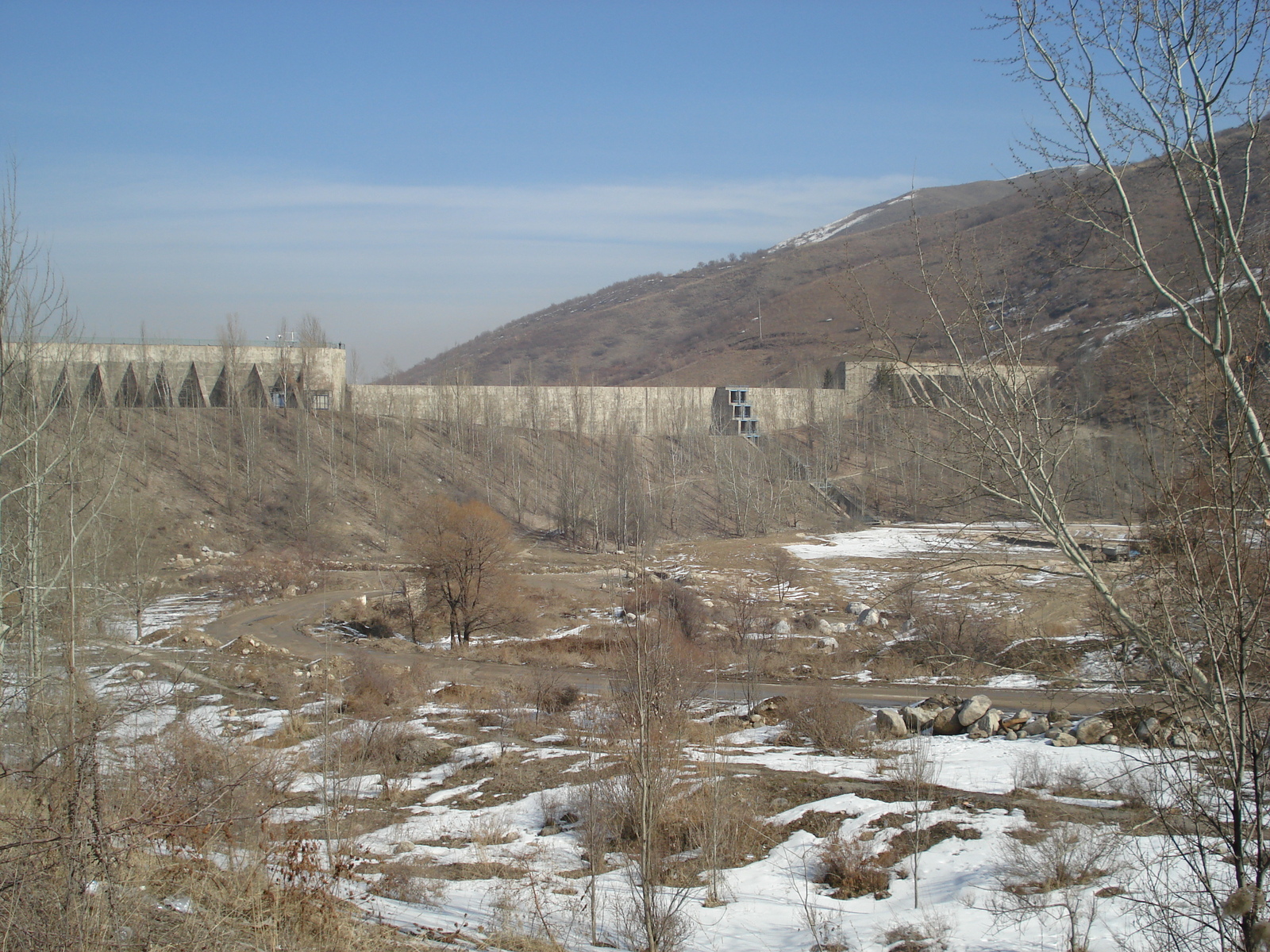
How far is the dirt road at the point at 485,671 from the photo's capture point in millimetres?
18766

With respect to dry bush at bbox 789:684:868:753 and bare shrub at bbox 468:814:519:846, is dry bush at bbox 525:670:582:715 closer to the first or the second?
dry bush at bbox 789:684:868:753

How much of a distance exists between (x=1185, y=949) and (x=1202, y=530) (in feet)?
7.39

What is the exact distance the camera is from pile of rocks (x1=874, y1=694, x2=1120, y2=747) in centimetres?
1521

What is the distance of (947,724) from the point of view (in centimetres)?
1686

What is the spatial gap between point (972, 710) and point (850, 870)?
8.21m

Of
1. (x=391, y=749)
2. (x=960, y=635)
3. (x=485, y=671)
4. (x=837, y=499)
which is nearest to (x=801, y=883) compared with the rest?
(x=391, y=749)

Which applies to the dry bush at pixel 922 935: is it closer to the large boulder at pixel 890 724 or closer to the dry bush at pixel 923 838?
the dry bush at pixel 923 838

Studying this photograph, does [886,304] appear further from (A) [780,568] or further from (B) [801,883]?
(A) [780,568]

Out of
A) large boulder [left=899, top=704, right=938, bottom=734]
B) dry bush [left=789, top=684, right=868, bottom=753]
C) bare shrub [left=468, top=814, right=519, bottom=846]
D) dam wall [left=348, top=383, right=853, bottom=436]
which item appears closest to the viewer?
bare shrub [left=468, top=814, right=519, bottom=846]

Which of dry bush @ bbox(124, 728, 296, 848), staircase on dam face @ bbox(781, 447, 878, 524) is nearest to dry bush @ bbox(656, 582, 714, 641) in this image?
dry bush @ bbox(124, 728, 296, 848)

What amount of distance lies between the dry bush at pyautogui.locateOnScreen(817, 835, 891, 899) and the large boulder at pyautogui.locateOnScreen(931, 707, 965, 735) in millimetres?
7022

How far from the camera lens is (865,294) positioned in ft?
17.2

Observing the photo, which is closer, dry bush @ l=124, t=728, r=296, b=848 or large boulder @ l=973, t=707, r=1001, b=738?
dry bush @ l=124, t=728, r=296, b=848

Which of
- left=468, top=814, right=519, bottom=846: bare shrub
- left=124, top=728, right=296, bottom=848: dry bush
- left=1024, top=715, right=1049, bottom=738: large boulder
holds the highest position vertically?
left=124, top=728, right=296, bottom=848: dry bush
